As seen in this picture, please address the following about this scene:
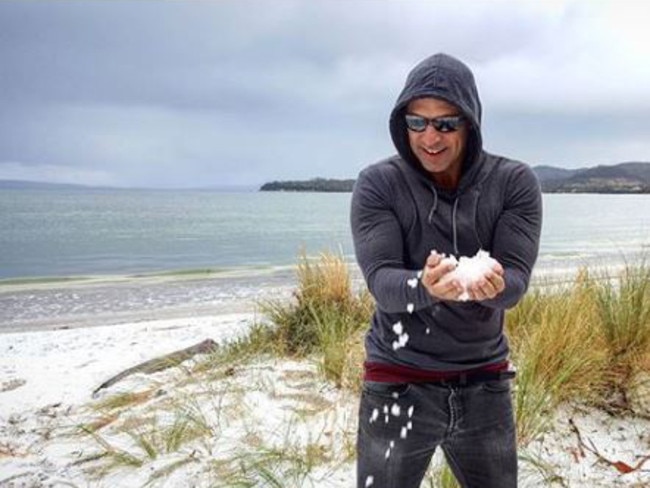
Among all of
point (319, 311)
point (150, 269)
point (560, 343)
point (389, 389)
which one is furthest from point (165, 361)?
point (150, 269)

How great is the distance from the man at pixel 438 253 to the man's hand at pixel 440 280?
0.22 m

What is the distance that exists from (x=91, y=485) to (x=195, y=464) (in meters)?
0.57

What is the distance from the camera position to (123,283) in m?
15.5

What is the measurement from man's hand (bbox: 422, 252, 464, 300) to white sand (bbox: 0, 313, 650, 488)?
0.53 metres

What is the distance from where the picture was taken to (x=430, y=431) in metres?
2.04

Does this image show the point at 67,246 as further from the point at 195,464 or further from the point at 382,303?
the point at 382,303

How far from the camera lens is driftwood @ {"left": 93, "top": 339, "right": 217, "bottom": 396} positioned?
5.43 meters

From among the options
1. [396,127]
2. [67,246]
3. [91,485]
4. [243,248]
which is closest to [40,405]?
[91,485]

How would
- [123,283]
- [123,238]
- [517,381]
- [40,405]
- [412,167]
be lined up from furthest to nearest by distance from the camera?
1. [123,238]
2. [123,283]
3. [40,405]
4. [517,381]
5. [412,167]

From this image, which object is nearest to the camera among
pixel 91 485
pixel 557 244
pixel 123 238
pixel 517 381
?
pixel 91 485

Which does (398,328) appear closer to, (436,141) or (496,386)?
(496,386)

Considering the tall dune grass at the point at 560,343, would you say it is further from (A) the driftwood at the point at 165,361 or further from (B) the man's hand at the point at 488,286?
(B) the man's hand at the point at 488,286

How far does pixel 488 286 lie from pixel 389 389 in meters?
0.54

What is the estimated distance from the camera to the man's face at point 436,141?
2037 millimetres
